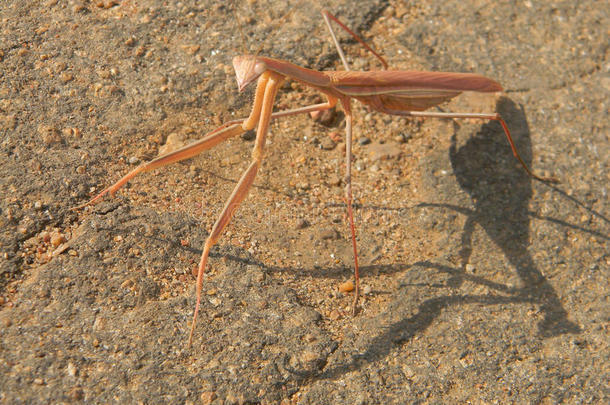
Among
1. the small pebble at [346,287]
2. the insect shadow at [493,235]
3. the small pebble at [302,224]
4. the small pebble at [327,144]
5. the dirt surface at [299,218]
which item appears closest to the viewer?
the dirt surface at [299,218]

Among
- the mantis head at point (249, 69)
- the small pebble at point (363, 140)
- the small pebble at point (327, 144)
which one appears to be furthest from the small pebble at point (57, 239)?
the small pebble at point (363, 140)

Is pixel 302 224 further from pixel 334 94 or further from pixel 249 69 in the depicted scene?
pixel 249 69

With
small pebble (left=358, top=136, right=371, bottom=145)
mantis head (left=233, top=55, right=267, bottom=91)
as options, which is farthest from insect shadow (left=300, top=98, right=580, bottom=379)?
mantis head (left=233, top=55, right=267, bottom=91)

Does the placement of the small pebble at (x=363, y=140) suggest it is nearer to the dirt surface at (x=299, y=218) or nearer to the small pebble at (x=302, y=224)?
the dirt surface at (x=299, y=218)

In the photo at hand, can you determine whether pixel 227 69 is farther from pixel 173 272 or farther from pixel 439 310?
pixel 439 310

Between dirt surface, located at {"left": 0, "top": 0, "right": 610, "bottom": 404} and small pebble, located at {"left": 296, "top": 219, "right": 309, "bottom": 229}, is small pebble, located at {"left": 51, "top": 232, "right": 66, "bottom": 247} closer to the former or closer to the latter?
dirt surface, located at {"left": 0, "top": 0, "right": 610, "bottom": 404}

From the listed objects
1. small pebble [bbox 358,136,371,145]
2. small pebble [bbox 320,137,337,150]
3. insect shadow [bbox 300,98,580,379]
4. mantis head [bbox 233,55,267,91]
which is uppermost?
mantis head [bbox 233,55,267,91]

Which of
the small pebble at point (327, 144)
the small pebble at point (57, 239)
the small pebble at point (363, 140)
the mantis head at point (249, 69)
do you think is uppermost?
the mantis head at point (249, 69)

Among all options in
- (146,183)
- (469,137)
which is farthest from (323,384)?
(469,137)
